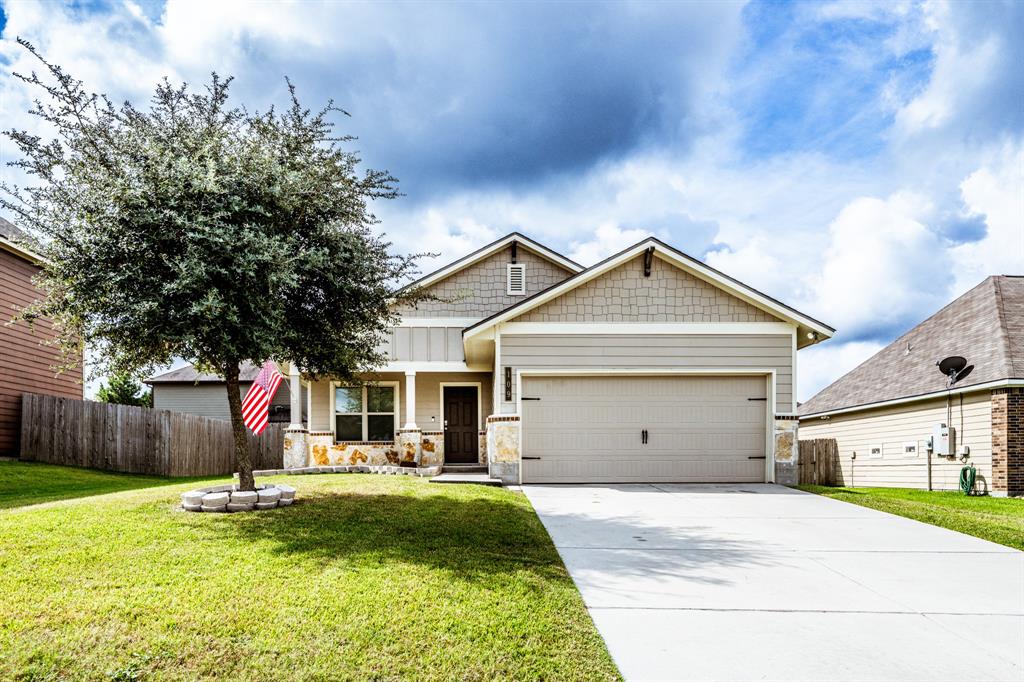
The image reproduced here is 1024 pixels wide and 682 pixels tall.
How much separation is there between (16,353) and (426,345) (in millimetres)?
10200

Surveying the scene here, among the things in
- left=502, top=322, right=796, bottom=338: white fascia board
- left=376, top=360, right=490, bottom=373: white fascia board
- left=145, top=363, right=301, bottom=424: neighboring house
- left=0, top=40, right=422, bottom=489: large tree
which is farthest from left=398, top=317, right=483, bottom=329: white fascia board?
left=145, top=363, right=301, bottom=424: neighboring house

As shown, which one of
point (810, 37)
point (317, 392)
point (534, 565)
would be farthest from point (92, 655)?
point (317, 392)

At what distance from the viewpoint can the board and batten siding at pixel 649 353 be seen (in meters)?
12.4

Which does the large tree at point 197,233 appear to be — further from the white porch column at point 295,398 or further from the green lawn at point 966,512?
the green lawn at point 966,512

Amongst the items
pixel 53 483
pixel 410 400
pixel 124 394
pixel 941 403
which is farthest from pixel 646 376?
pixel 124 394

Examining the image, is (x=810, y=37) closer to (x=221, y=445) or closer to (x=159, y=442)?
(x=159, y=442)

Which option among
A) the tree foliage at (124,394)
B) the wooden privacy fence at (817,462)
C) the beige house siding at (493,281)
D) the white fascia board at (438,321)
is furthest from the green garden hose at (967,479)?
the tree foliage at (124,394)

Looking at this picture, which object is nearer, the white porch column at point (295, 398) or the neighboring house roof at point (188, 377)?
the white porch column at point (295, 398)

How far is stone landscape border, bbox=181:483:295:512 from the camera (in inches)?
308

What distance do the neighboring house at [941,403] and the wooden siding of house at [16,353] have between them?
66.8ft

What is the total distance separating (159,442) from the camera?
53.8 ft

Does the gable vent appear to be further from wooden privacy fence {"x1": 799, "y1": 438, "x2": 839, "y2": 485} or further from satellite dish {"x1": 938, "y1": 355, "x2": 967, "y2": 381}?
satellite dish {"x1": 938, "y1": 355, "x2": 967, "y2": 381}

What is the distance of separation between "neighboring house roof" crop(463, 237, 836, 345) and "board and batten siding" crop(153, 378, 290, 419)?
1952 centimetres

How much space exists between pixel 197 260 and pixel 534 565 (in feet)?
16.0
